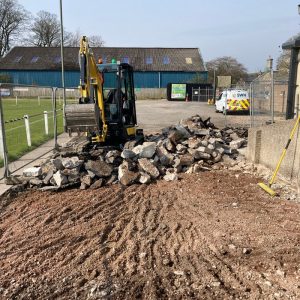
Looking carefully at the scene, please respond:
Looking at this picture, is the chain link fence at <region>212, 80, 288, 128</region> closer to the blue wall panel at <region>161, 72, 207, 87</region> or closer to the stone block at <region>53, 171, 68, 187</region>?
the stone block at <region>53, 171, 68, 187</region>

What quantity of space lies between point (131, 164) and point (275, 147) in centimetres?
344

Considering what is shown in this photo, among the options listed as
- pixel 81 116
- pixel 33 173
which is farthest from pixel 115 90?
pixel 33 173

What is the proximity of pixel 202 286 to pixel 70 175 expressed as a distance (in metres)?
4.95

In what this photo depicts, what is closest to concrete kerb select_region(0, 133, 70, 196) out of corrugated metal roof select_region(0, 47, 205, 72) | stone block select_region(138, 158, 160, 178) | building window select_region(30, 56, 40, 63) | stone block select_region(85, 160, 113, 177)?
stone block select_region(85, 160, 113, 177)

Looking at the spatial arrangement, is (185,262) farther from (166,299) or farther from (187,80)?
(187,80)

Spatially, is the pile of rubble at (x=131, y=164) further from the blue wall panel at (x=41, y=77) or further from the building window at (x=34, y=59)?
the building window at (x=34, y=59)

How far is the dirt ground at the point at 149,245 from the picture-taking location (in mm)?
4219

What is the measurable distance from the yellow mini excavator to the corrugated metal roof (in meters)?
50.3

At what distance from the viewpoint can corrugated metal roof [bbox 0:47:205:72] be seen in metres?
61.4

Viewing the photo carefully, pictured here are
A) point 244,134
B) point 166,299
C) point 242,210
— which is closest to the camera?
point 166,299

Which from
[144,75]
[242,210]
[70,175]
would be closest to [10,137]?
[70,175]

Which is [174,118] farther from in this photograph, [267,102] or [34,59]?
[34,59]

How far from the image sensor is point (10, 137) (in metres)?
15.5

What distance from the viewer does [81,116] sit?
33.0 feet
